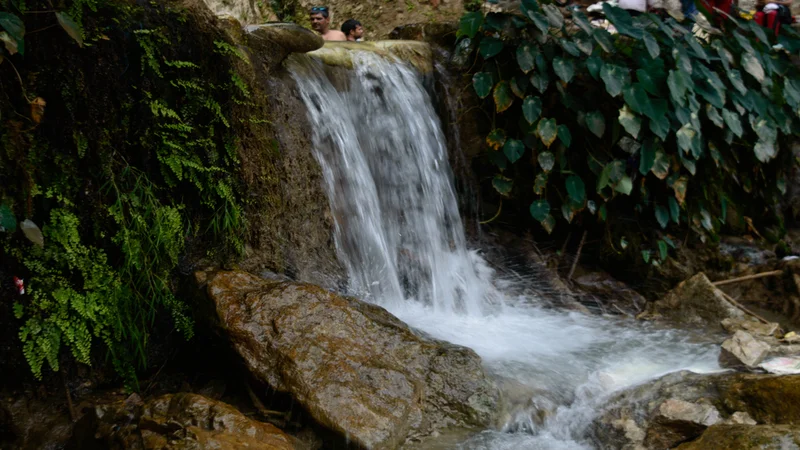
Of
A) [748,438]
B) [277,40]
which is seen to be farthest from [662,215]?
[277,40]

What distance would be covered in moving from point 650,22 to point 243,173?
11.5 ft

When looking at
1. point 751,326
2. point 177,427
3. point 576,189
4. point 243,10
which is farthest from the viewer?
point 243,10

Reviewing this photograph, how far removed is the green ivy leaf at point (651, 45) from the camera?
4.45 metres

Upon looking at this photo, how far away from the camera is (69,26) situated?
221cm

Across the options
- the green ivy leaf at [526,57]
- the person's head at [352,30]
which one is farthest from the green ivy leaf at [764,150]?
the person's head at [352,30]

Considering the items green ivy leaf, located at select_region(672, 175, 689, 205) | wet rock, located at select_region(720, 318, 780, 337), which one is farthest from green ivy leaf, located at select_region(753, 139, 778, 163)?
wet rock, located at select_region(720, 318, 780, 337)

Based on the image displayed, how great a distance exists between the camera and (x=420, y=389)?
2.66 metres

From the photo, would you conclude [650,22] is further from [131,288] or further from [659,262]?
[131,288]

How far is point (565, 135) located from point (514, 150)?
39cm

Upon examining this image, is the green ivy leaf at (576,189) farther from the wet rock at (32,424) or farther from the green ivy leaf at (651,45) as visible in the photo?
the wet rock at (32,424)

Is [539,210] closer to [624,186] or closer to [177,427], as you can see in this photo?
[624,186]

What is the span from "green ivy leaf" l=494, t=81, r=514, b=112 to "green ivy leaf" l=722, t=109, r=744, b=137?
1800 mm

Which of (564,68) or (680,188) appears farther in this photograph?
(680,188)

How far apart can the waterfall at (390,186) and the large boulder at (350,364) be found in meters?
0.85
